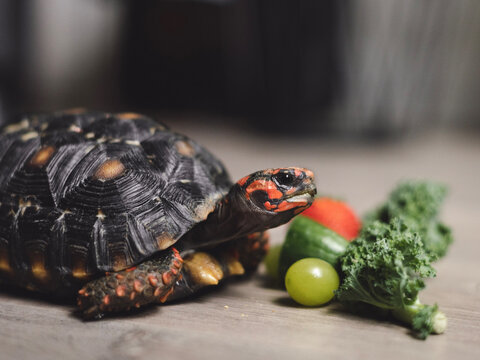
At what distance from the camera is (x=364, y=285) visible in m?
1.60

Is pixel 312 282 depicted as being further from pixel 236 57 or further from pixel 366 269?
pixel 236 57

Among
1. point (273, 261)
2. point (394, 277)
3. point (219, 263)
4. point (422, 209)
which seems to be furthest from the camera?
point (422, 209)

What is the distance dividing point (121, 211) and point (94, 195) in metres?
0.10

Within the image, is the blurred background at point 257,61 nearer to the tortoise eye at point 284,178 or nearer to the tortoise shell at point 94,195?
the tortoise shell at point 94,195

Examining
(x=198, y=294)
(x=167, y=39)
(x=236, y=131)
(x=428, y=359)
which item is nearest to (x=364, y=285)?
(x=428, y=359)

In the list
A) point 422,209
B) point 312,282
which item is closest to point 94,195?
point 312,282

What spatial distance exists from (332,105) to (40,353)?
508 cm

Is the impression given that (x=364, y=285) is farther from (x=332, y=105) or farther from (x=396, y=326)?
(x=332, y=105)

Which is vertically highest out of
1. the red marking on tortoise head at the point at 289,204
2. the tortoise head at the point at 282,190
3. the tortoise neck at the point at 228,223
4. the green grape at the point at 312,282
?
the tortoise head at the point at 282,190

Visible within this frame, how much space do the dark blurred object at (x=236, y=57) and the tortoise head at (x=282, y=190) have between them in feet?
13.4

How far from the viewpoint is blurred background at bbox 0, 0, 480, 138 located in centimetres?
571

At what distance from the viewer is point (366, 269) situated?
159cm

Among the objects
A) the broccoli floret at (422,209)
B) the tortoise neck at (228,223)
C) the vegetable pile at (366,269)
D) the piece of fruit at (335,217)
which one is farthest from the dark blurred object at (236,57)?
the tortoise neck at (228,223)

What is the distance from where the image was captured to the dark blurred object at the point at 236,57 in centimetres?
552
